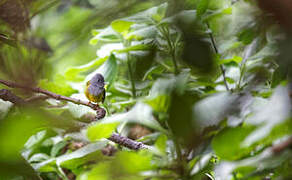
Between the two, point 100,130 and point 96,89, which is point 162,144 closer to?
point 100,130

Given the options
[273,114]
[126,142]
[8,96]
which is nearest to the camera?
[273,114]

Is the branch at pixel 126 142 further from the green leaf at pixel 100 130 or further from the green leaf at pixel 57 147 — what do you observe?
the green leaf at pixel 57 147

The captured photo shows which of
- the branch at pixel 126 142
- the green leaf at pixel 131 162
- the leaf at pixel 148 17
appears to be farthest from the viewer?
the leaf at pixel 148 17

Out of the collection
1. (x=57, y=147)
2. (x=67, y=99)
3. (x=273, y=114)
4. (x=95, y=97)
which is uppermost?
(x=273, y=114)

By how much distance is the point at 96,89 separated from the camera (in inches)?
45.0

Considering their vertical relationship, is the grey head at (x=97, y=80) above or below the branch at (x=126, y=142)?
below

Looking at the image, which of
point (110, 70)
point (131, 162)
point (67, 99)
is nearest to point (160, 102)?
point (131, 162)

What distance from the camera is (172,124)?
1.05 ft

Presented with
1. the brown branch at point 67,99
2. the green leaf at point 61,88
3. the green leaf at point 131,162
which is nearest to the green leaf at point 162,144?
the green leaf at point 131,162

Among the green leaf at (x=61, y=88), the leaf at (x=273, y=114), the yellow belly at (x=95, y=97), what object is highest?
the leaf at (x=273, y=114)

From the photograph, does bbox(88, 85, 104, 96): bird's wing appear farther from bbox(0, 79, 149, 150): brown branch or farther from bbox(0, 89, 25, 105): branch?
bbox(0, 89, 25, 105): branch

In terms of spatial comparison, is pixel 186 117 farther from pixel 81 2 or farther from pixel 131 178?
pixel 81 2

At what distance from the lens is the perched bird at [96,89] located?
1.11 metres

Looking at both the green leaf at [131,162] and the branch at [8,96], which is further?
the branch at [8,96]
